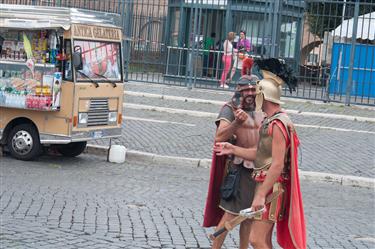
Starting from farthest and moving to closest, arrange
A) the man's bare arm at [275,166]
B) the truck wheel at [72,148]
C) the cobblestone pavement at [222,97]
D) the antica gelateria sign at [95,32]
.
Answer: the cobblestone pavement at [222,97]
the truck wheel at [72,148]
the antica gelateria sign at [95,32]
the man's bare arm at [275,166]

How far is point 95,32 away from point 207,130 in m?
4.55

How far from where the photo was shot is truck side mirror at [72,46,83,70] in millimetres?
12320

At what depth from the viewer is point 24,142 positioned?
12.7 metres

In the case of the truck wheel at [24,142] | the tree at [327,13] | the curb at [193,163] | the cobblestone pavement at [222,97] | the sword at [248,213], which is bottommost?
the curb at [193,163]

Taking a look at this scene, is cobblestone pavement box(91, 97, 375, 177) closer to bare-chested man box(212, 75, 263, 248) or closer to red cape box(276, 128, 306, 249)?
bare-chested man box(212, 75, 263, 248)

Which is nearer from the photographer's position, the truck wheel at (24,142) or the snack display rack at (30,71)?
the snack display rack at (30,71)

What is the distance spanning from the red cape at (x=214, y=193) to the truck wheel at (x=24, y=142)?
6.02 m

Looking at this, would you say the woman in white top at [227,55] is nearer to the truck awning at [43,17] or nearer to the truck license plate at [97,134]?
the truck awning at [43,17]

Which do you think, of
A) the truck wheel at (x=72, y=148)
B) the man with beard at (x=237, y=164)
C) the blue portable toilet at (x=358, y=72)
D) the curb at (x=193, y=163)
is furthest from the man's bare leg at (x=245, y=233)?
the blue portable toilet at (x=358, y=72)

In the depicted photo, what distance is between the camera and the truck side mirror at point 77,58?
12320 mm

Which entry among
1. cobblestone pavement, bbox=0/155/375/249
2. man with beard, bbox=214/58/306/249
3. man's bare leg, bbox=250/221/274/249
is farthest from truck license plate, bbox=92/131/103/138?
man's bare leg, bbox=250/221/274/249

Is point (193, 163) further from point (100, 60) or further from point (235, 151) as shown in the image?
point (235, 151)

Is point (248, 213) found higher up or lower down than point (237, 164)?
lower down

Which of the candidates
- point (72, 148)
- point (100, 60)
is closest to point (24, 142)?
point (72, 148)
